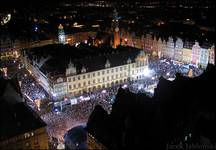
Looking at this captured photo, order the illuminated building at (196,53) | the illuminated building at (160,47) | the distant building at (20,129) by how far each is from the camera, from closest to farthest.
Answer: the distant building at (20,129), the illuminated building at (196,53), the illuminated building at (160,47)

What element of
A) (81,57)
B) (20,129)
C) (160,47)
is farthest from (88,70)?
(160,47)

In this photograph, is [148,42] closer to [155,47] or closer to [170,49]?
[155,47]

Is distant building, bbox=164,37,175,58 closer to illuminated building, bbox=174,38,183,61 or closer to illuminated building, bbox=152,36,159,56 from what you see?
illuminated building, bbox=174,38,183,61

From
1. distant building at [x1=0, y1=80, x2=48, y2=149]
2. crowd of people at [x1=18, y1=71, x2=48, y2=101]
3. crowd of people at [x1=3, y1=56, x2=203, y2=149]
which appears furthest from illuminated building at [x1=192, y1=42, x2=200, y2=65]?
distant building at [x1=0, y1=80, x2=48, y2=149]

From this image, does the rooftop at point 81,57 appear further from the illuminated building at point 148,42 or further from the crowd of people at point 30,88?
the illuminated building at point 148,42

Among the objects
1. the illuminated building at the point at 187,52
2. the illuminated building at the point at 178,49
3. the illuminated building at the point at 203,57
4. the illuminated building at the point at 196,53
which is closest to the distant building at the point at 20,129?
the illuminated building at the point at 203,57

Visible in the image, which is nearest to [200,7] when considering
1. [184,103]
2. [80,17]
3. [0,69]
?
[80,17]

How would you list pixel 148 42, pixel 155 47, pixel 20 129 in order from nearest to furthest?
1. pixel 20 129
2. pixel 155 47
3. pixel 148 42

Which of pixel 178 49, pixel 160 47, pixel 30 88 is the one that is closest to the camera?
pixel 30 88

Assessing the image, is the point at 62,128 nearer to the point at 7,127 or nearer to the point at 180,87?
the point at 7,127
